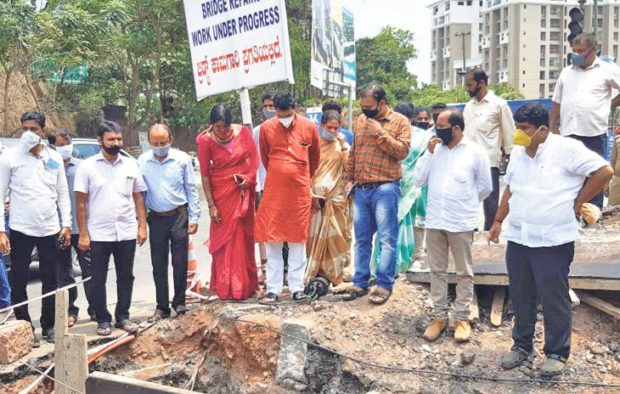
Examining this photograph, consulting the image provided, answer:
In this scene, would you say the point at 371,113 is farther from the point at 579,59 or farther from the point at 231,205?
the point at 579,59

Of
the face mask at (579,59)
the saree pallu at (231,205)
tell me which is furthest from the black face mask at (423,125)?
the saree pallu at (231,205)

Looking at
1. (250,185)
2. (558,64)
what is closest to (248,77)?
(250,185)

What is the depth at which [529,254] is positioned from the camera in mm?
3996

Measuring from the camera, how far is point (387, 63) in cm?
4681

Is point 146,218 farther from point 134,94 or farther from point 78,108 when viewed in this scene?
point 78,108

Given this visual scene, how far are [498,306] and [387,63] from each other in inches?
1711

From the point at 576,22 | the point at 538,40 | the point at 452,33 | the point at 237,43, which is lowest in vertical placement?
the point at 237,43

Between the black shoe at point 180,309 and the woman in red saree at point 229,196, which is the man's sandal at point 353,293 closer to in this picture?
the woman in red saree at point 229,196

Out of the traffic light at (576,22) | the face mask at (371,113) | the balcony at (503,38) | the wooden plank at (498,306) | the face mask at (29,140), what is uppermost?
the balcony at (503,38)

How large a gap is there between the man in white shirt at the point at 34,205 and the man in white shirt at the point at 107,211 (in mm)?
236

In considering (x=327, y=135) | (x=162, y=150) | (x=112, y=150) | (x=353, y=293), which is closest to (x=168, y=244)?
(x=162, y=150)

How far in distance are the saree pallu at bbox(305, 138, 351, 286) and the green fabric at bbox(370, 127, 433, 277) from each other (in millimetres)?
364

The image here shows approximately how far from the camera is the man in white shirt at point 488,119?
5926 millimetres

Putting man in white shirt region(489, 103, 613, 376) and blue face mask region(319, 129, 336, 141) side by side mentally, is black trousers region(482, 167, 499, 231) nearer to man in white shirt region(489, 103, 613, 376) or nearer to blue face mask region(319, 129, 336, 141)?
blue face mask region(319, 129, 336, 141)
